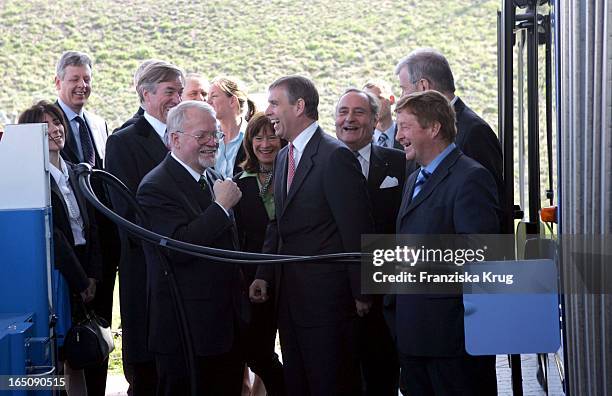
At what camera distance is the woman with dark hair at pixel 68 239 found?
486 cm

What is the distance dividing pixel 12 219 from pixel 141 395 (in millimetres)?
1869

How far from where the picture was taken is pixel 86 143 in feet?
20.6

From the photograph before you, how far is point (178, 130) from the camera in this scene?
15.4 ft

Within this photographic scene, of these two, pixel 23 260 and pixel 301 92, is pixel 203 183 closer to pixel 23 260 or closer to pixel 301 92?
pixel 301 92

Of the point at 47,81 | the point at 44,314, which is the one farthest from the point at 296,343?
the point at 47,81

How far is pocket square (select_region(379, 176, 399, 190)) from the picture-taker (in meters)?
5.45

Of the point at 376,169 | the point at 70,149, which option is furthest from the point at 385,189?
the point at 70,149

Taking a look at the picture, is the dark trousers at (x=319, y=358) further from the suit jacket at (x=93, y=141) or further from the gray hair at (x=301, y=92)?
the suit jacket at (x=93, y=141)

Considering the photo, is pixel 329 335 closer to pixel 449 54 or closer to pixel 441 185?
pixel 441 185

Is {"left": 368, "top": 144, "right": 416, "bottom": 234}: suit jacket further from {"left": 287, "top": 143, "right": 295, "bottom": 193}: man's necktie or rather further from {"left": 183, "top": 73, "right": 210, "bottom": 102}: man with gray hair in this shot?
{"left": 183, "top": 73, "right": 210, "bottom": 102}: man with gray hair

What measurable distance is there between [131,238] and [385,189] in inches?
55.4

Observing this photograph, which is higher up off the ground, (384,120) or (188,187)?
(384,120)

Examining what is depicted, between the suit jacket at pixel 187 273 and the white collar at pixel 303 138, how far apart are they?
560 mm

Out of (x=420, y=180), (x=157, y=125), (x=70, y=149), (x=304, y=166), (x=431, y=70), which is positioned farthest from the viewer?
(x=70, y=149)
